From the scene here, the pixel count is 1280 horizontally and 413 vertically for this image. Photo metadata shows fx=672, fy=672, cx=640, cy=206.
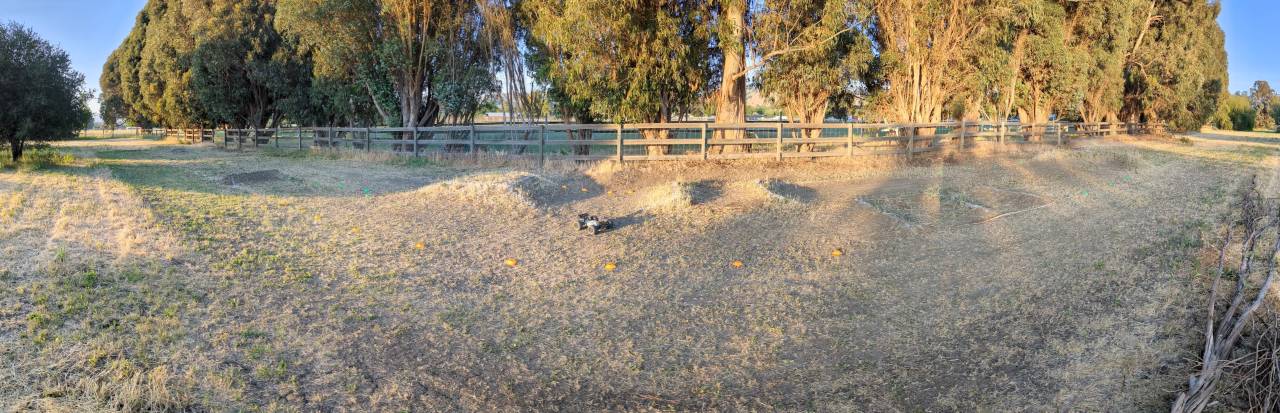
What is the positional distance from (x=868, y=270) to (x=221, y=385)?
21.3 ft

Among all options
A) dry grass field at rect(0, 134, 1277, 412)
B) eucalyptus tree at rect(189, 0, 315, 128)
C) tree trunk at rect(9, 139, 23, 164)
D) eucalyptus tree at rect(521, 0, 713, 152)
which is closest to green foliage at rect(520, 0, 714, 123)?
eucalyptus tree at rect(521, 0, 713, 152)

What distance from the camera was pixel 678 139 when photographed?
17.2 metres

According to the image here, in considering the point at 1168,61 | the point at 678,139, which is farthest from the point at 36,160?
the point at 1168,61

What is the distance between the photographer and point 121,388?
4.28m

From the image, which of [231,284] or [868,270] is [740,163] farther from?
[231,284]

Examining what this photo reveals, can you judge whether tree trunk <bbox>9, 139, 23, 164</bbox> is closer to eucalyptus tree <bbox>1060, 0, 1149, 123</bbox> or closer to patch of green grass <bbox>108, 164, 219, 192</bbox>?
patch of green grass <bbox>108, 164, 219, 192</bbox>

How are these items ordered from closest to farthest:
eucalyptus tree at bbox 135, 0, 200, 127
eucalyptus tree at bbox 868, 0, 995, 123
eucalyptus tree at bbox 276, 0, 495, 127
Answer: eucalyptus tree at bbox 276, 0, 495, 127, eucalyptus tree at bbox 868, 0, 995, 123, eucalyptus tree at bbox 135, 0, 200, 127

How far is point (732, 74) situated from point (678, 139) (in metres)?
2.68

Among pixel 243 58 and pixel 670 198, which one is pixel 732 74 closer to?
pixel 670 198

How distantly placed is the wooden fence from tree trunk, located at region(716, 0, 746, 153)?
0.32 feet

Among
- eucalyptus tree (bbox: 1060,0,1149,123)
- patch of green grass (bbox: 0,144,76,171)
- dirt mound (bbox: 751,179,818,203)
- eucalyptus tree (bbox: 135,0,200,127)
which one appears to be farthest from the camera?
eucalyptus tree (bbox: 135,0,200,127)

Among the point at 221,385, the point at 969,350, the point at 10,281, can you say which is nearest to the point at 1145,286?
the point at 969,350

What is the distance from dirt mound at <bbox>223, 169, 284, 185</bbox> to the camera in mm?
14277

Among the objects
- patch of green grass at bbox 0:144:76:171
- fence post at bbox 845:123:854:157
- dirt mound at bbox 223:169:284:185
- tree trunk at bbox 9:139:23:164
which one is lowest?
dirt mound at bbox 223:169:284:185
